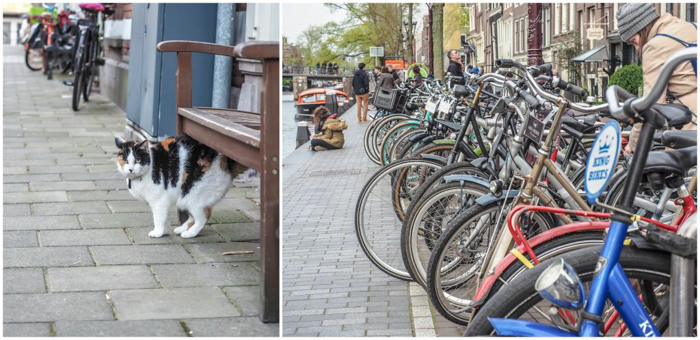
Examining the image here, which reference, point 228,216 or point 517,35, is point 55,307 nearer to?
point 228,216

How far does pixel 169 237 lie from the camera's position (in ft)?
16.7

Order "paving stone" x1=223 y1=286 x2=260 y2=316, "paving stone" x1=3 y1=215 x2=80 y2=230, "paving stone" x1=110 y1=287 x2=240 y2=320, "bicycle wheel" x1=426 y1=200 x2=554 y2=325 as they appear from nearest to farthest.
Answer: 1. "bicycle wheel" x1=426 y1=200 x2=554 y2=325
2. "paving stone" x1=110 y1=287 x2=240 y2=320
3. "paving stone" x1=223 y1=286 x2=260 y2=316
4. "paving stone" x1=3 y1=215 x2=80 y2=230

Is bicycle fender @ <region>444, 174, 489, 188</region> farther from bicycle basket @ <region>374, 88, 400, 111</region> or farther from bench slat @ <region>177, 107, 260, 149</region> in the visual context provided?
bicycle basket @ <region>374, 88, 400, 111</region>

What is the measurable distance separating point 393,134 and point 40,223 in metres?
4.15

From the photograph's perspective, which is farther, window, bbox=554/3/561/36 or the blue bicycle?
window, bbox=554/3/561/36

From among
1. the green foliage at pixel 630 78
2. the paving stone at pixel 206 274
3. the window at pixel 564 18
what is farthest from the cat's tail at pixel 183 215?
the green foliage at pixel 630 78

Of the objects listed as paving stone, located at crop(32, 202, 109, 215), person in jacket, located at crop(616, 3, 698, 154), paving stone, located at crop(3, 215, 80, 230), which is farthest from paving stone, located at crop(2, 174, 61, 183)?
person in jacket, located at crop(616, 3, 698, 154)

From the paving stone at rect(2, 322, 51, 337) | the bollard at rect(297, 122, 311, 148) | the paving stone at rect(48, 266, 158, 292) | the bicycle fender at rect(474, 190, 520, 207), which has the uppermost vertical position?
the bollard at rect(297, 122, 311, 148)

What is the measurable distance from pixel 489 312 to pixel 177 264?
265cm

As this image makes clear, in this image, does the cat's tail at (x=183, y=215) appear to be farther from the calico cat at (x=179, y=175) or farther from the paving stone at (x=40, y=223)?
the paving stone at (x=40, y=223)

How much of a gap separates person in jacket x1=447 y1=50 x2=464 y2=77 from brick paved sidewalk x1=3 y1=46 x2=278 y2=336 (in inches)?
55.7

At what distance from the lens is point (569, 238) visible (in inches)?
100

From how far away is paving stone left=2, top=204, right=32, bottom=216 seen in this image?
18.5ft

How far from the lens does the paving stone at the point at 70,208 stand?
5.75 metres
